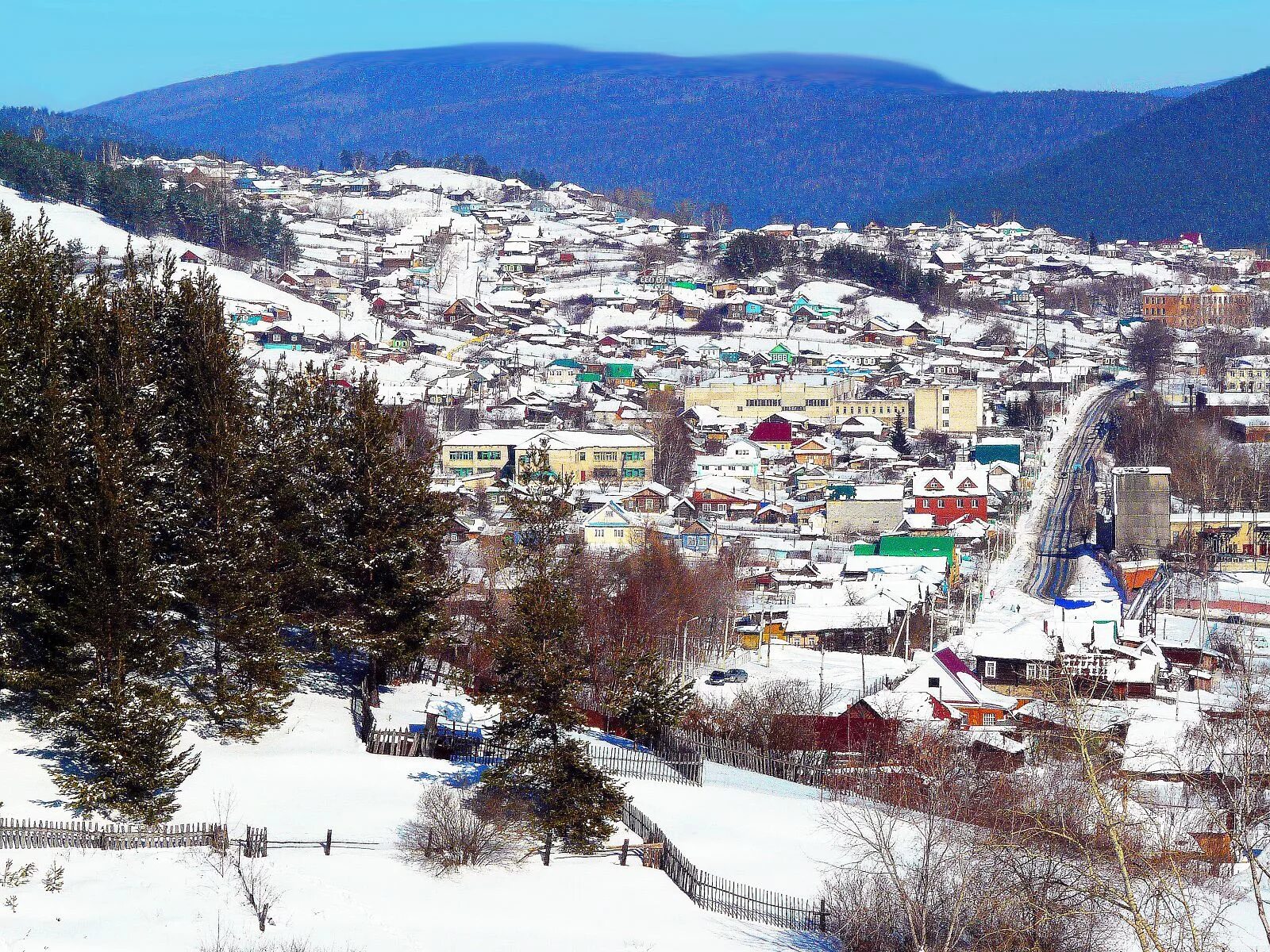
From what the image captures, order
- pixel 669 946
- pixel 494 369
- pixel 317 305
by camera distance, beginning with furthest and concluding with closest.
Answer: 1. pixel 317 305
2. pixel 494 369
3. pixel 669 946

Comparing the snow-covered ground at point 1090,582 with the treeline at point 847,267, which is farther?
the treeline at point 847,267

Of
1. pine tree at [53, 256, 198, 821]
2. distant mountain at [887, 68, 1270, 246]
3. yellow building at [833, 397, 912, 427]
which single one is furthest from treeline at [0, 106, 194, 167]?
pine tree at [53, 256, 198, 821]

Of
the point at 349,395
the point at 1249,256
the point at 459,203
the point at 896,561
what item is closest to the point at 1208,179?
the point at 1249,256

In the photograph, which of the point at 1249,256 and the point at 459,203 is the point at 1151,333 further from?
the point at 459,203

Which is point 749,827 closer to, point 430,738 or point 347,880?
point 430,738

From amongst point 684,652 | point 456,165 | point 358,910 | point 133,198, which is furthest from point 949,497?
point 456,165

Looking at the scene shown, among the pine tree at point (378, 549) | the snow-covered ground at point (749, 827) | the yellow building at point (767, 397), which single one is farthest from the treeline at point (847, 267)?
the snow-covered ground at point (749, 827)

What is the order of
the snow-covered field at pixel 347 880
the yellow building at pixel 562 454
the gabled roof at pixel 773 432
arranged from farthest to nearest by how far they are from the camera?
1. the gabled roof at pixel 773 432
2. the yellow building at pixel 562 454
3. the snow-covered field at pixel 347 880

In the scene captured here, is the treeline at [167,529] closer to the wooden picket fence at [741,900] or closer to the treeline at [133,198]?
the wooden picket fence at [741,900]
